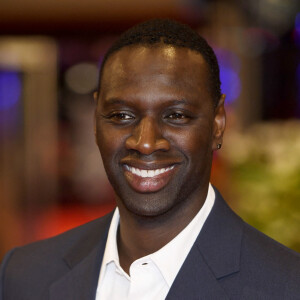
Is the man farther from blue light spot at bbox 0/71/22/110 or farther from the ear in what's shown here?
blue light spot at bbox 0/71/22/110

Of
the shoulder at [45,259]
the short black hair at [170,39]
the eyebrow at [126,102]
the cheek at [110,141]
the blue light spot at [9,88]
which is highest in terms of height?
the short black hair at [170,39]

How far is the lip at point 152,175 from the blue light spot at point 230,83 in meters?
4.16

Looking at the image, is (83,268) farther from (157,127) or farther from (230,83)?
(230,83)

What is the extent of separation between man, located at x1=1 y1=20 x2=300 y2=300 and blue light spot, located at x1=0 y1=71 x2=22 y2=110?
521cm

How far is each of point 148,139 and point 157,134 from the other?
33 millimetres

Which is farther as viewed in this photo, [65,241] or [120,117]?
[65,241]

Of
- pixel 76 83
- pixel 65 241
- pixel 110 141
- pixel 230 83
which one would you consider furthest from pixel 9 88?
pixel 110 141

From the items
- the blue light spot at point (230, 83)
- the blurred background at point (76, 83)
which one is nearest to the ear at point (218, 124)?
the blurred background at point (76, 83)

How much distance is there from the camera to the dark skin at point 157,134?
5.20 ft

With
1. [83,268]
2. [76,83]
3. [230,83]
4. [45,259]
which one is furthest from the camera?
[76,83]

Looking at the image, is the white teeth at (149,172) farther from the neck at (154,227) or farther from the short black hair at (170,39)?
the short black hair at (170,39)

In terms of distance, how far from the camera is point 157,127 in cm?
Answer: 158

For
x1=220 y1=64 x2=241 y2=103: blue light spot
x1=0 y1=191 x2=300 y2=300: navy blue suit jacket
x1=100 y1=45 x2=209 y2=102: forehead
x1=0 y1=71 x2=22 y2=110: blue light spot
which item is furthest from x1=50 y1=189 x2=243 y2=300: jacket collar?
x1=0 y1=71 x2=22 y2=110: blue light spot

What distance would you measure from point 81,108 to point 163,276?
18.6ft
